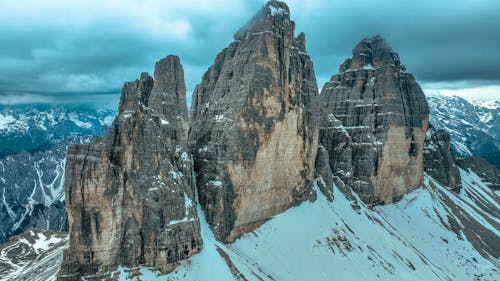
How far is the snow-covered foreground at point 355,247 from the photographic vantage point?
62.9 metres

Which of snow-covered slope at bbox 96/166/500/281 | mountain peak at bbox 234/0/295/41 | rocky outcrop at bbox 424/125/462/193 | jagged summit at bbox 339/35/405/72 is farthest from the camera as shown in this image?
rocky outcrop at bbox 424/125/462/193

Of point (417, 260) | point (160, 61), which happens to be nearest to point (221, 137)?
point (160, 61)

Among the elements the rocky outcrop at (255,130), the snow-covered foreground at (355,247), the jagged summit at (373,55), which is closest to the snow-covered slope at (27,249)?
the snow-covered foreground at (355,247)

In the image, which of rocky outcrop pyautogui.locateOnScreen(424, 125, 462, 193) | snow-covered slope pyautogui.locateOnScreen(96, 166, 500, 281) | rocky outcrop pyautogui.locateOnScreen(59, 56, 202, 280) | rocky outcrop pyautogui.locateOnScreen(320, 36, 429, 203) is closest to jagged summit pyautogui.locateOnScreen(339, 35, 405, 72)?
rocky outcrop pyautogui.locateOnScreen(320, 36, 429, 203)

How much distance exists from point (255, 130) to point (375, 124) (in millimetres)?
61448

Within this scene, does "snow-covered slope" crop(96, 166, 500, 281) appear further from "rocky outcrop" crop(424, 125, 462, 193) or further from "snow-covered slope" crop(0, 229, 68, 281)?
"snow-covered slope" crop(0, 229, 68, 281)

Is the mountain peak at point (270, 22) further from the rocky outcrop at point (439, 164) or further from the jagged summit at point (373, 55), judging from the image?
the rocky outcrop at point (439, 164)

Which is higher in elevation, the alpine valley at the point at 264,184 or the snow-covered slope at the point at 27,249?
the alpine valley at the point at 264,184

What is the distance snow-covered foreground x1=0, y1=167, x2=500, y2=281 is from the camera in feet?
206

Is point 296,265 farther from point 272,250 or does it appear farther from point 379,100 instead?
point 379,100

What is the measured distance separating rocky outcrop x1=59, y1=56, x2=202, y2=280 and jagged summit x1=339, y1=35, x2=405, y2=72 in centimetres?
8713

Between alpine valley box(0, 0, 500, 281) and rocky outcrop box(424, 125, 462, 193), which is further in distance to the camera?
rocky outcrop box(424, 125, 462, 193)

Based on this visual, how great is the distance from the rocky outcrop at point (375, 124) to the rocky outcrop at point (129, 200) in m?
59.9

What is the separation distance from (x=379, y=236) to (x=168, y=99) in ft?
191
